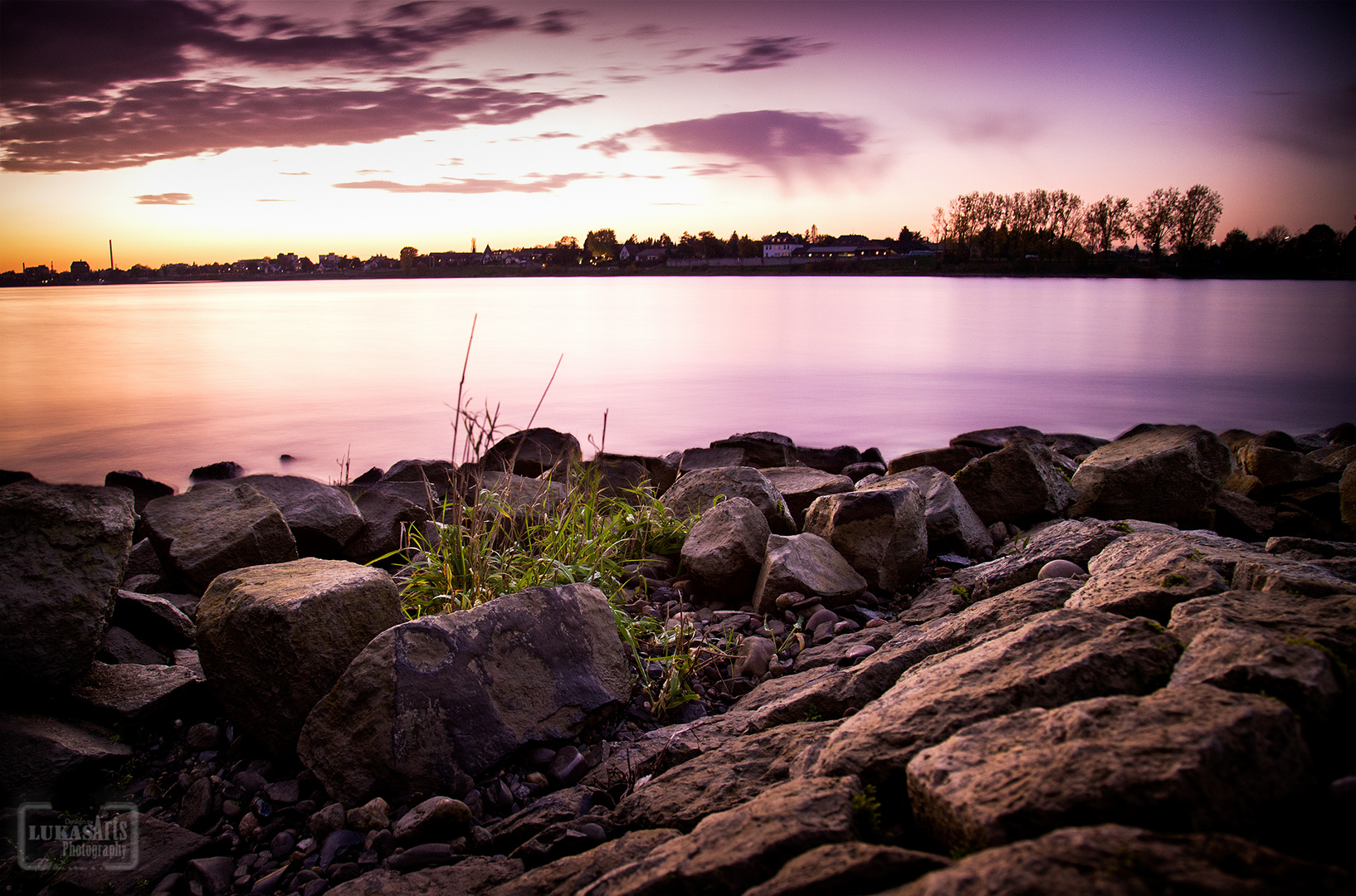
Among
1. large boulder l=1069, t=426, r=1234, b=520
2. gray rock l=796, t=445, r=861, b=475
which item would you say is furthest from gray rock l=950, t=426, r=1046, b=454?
large boulder l=1069, t=426, r=1234, b=520

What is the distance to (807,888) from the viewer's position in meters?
1.56

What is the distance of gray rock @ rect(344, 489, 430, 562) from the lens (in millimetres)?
5488

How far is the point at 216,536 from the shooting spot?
4.61 m

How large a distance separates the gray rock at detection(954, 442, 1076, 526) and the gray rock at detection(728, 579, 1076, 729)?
2418mm

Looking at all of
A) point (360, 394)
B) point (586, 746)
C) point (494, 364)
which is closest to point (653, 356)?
point (494, 364)

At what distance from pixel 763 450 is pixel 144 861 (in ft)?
21.9

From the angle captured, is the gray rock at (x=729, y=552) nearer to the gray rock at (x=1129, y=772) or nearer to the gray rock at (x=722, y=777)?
the gray rock at (x=722, y=777)

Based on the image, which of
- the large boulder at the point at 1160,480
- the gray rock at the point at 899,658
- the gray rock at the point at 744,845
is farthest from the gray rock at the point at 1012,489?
the gray rock at the point at 744,845

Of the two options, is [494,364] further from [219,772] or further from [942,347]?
[219,772]

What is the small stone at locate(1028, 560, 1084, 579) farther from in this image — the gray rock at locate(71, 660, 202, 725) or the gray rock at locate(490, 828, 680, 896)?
the gray rock at locate(71, 660, 202, 725)

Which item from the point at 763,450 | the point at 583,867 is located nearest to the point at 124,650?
the point at 583,867

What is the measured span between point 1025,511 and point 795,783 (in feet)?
13.5

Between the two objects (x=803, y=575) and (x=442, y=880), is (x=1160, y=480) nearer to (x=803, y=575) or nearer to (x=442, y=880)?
(x=803, y=575)

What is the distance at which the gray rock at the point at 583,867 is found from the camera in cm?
210
